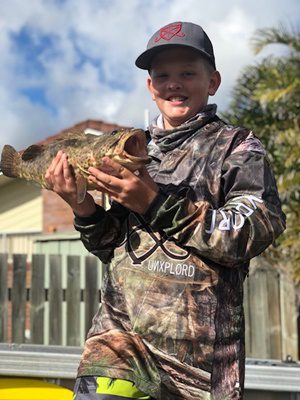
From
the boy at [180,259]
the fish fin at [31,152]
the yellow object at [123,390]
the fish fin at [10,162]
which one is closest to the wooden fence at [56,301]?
the fish fin at [10,162]

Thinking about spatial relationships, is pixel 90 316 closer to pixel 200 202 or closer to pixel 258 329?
pixel 258 329

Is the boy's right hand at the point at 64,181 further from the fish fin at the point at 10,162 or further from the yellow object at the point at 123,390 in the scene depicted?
the yellow object at the point at 123,390

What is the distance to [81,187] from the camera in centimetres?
252

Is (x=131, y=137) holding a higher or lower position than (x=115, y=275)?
higher

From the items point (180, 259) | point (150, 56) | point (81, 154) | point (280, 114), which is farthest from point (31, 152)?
point (280, 114)

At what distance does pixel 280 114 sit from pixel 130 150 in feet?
32.3

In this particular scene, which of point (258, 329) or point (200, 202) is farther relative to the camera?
point (258, 329)

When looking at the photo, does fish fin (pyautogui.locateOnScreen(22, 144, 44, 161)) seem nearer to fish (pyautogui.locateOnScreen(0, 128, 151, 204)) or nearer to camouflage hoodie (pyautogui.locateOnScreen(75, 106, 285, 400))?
fish (pyautogui.locateOnScreen(0, 128, 151, 204))

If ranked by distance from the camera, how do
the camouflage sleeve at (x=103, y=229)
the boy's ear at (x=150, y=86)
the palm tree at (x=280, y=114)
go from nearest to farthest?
1. the camouflage sleeve at (x=103, y=229)
2. the boy's ear at (x=150, y=86)
3. the palm tree at (x=280, y=114)

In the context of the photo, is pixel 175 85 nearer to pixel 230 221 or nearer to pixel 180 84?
pixel 180 84

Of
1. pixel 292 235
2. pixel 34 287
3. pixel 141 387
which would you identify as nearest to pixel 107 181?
pixel 141 387

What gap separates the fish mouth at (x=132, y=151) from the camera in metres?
2.32

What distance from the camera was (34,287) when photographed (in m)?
7.95

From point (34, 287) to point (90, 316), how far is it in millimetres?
788
